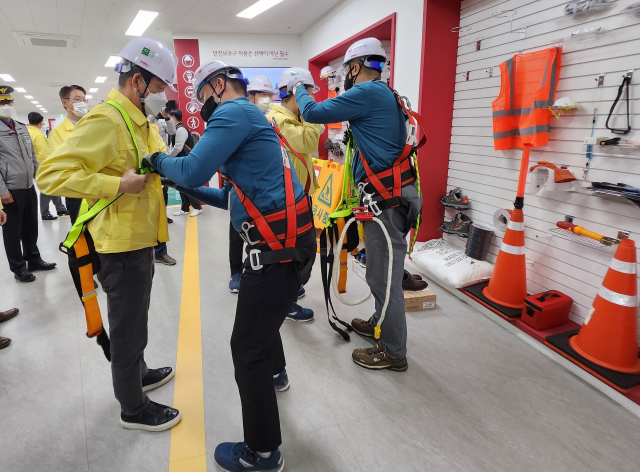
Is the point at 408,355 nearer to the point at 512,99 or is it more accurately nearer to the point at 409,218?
the point at 409,218

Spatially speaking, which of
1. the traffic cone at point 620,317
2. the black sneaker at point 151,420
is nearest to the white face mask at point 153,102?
the black sneaker at point 151,420

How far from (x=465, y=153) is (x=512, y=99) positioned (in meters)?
0.93

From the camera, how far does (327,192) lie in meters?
5.40

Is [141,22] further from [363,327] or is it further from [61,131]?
[363,327]

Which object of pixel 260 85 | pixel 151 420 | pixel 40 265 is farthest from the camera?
pixel 40 265

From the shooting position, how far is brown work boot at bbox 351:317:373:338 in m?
3.01

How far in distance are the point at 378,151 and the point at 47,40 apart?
9520 millimetres

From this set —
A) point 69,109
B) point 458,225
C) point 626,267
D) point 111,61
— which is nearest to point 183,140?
point 69,109

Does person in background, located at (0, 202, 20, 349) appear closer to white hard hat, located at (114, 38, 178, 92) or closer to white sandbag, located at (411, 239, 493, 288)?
white hard hat, located at (114, 38, 178, 92)

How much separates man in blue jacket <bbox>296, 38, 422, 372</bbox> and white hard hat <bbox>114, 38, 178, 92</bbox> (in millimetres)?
892

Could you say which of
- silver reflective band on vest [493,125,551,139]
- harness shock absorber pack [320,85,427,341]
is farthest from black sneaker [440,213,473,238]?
harness shock absorber pack [320,85,427,341]

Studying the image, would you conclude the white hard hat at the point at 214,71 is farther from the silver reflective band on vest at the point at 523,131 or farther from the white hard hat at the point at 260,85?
the silver reflective band on vest at the point at 523,131

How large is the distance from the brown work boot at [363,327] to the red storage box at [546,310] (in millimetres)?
1246

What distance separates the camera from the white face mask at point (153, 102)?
5.85 ft
